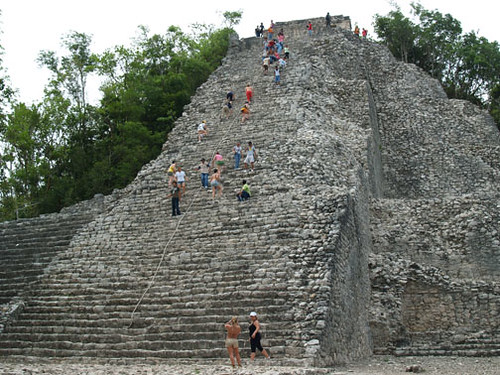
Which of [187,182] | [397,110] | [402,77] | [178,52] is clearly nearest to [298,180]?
[187,182]

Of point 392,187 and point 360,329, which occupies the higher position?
point 392,187

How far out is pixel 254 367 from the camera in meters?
8.46

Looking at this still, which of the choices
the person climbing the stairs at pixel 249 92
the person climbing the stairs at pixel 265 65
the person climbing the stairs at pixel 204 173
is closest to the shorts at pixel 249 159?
the person climbing the stairs at pixel 204 173

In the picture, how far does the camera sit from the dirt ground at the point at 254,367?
8.12m

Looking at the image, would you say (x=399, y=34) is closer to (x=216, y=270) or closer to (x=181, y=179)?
(x=181, y=179)

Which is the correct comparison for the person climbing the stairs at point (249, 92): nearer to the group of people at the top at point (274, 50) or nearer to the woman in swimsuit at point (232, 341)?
the group of people at the top at point (274, 50)

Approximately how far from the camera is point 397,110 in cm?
2341

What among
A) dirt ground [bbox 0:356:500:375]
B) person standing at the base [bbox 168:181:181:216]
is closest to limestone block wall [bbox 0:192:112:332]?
dirt ground [bbox 0:356:500:375]

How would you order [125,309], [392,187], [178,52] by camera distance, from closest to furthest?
[125,309] < [392,187] < [178,52]

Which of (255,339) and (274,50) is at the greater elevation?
(274,50)

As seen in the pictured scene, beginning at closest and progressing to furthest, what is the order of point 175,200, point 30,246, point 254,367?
1. point 254,367
2. point 175,200
3. point 30,246

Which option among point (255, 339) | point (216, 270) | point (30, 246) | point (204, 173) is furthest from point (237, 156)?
point (255, 339)

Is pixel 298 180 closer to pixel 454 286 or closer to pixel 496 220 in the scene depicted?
pixel 454 286

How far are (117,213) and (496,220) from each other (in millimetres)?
9656
